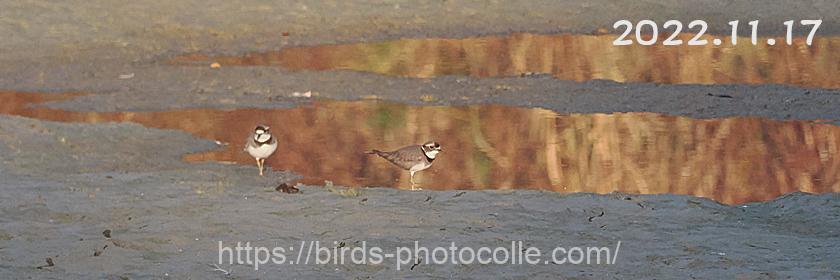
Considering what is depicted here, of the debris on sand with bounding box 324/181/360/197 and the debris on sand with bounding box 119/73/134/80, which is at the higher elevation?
the debris on sand with bounding box 119/73/134/80

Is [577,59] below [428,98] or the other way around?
the other way around

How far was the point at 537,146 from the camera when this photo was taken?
11172mm

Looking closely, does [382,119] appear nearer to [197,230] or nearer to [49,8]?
[197,230]

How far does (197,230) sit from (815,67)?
8479 mm

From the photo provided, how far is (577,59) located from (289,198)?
7.27m

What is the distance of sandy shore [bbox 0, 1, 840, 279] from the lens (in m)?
6.85

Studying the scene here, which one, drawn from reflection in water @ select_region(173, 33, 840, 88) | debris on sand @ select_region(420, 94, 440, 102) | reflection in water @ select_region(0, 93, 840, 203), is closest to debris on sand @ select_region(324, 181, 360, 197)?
reflection in water @ select_region(0, 93, 840, 203)

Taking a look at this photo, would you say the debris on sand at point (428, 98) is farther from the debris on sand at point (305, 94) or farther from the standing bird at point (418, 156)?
the standing bird at point (418, 156)

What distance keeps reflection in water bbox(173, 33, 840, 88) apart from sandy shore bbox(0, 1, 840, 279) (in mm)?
283

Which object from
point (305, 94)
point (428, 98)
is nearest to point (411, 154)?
point (428, 98)

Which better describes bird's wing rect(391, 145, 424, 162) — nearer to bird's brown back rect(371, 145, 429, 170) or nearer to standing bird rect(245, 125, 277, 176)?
bird's brown back rect(371, 145, 429, 170)

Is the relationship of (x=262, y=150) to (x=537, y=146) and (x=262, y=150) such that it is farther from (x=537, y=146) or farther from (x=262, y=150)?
(x=537, y=146)

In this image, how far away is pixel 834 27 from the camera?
53.7 ft

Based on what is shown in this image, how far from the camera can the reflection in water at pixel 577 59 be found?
13938mm
